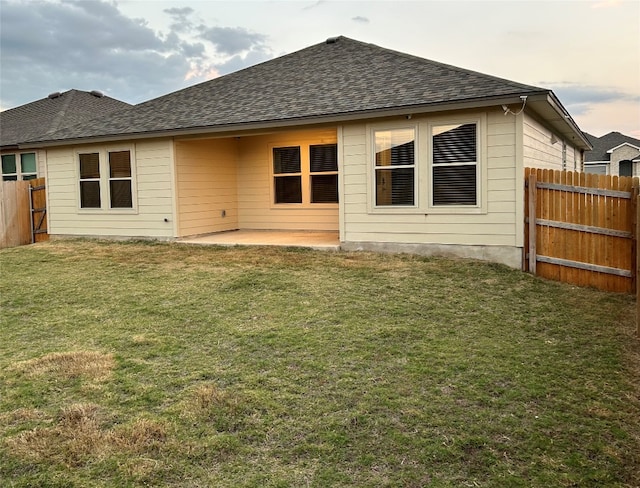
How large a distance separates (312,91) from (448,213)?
14.5 ft

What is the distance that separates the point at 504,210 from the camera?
28.4ft

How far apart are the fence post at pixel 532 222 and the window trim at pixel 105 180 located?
874 cm

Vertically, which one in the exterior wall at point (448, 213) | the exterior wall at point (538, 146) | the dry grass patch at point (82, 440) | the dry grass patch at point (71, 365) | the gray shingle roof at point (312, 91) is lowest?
the dry grass patch at point (82, 440)

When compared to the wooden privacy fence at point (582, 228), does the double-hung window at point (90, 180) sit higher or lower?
higher

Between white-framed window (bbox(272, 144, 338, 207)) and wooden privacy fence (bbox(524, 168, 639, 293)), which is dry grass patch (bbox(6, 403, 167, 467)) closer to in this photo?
wooden privacy fence (bbox(524, 168, 639, 293))

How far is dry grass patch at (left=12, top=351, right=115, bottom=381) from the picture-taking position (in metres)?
4.29

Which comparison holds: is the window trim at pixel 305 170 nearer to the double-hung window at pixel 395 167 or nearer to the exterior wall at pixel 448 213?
the exterior wall at pixel 448 213

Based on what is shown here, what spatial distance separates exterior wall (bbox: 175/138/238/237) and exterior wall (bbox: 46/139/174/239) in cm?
31

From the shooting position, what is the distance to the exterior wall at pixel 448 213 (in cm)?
859

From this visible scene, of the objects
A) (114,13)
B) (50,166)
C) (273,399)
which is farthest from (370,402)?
(114,13)

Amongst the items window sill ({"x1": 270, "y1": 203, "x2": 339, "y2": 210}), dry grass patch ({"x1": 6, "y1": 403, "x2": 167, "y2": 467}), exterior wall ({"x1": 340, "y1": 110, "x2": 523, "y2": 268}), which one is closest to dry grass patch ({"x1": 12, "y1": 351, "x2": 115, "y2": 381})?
dry grass patch ({"x1": 6, "y1": 403, "x2": 167, "y2": 467})

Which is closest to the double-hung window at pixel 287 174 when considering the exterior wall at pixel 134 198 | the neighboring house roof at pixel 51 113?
the exterior wall at pixel 134 198

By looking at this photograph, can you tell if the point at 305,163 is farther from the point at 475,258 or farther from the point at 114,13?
the point at 114,13

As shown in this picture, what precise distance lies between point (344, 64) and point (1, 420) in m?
11.1
